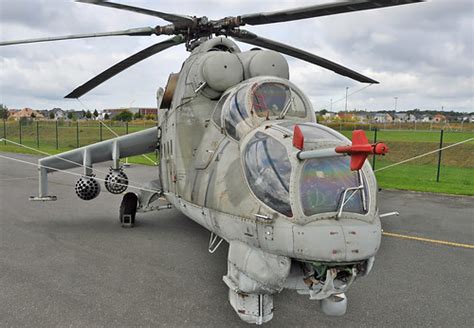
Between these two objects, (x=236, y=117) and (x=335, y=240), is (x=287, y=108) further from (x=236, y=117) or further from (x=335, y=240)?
(x=335, y=240)

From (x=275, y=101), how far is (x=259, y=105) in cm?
25

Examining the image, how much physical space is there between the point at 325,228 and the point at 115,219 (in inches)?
295

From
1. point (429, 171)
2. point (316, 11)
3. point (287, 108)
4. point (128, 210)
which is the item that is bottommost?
point (429, 171)

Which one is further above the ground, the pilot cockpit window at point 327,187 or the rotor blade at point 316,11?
the rotor blade at point 316,11

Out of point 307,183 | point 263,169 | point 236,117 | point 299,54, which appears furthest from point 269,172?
point 299,54

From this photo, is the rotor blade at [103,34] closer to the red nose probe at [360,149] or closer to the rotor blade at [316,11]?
the rotor blade at [316,11]

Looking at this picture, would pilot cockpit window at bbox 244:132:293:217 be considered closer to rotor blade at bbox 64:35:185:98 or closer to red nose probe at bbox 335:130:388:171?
red nose probe at bbox 335:130:388:171

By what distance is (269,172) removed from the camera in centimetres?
390

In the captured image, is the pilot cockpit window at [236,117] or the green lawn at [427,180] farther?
the green lawn at [427,180]

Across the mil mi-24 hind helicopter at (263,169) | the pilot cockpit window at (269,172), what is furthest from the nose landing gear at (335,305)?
the pilot cockpit window at (269,172)

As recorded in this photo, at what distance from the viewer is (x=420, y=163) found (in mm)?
23984

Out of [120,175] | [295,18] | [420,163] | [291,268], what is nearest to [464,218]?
[295,18]

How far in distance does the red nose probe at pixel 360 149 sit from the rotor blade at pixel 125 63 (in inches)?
210

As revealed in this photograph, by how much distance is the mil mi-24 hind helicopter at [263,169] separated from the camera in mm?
3600
